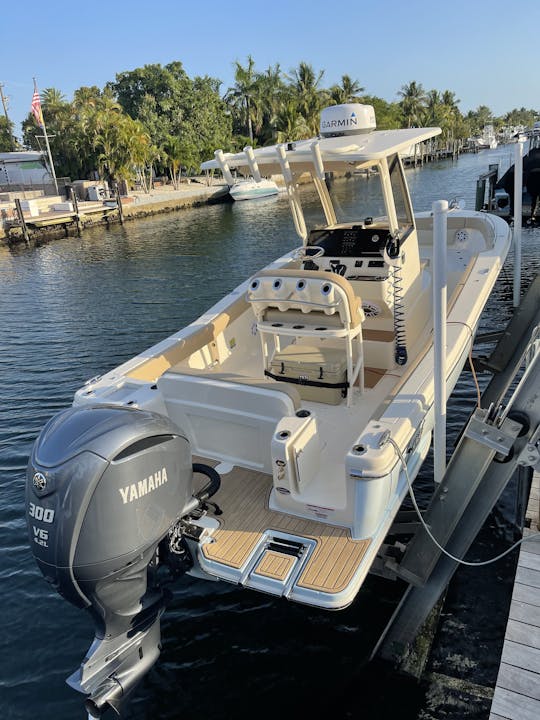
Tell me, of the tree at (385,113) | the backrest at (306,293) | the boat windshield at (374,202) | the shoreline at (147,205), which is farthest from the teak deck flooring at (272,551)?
the tree at (385,113)

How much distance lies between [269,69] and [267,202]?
23.5 metres

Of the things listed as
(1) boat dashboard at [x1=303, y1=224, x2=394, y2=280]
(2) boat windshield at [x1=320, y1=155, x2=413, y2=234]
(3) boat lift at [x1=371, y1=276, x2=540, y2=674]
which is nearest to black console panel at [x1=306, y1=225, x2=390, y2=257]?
(1) boat dashboard at [x1=303, y1=224, x2=394, y2=280]

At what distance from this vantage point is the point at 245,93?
5350 cm

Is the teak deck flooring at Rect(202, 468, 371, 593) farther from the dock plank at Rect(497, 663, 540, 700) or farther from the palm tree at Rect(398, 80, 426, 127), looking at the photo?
the palm tree at Rect(398, 80, 426, 127)

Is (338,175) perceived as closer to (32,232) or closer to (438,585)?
(438,585)

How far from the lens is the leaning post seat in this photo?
15.0 feet

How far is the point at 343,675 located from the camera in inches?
161

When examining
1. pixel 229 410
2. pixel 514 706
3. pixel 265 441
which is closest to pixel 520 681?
pixel 514 706

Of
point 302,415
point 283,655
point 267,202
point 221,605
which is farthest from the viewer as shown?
point 267,202

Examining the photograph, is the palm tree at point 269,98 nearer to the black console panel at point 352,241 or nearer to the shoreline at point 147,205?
the shoreline at point 147,205

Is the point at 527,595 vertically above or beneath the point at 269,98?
beneath

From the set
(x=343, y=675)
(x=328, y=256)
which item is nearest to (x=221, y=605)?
(x=343, y=675)

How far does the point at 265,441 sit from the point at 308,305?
1.31m

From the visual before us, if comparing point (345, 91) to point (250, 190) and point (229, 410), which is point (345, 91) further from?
point (229, 410)
